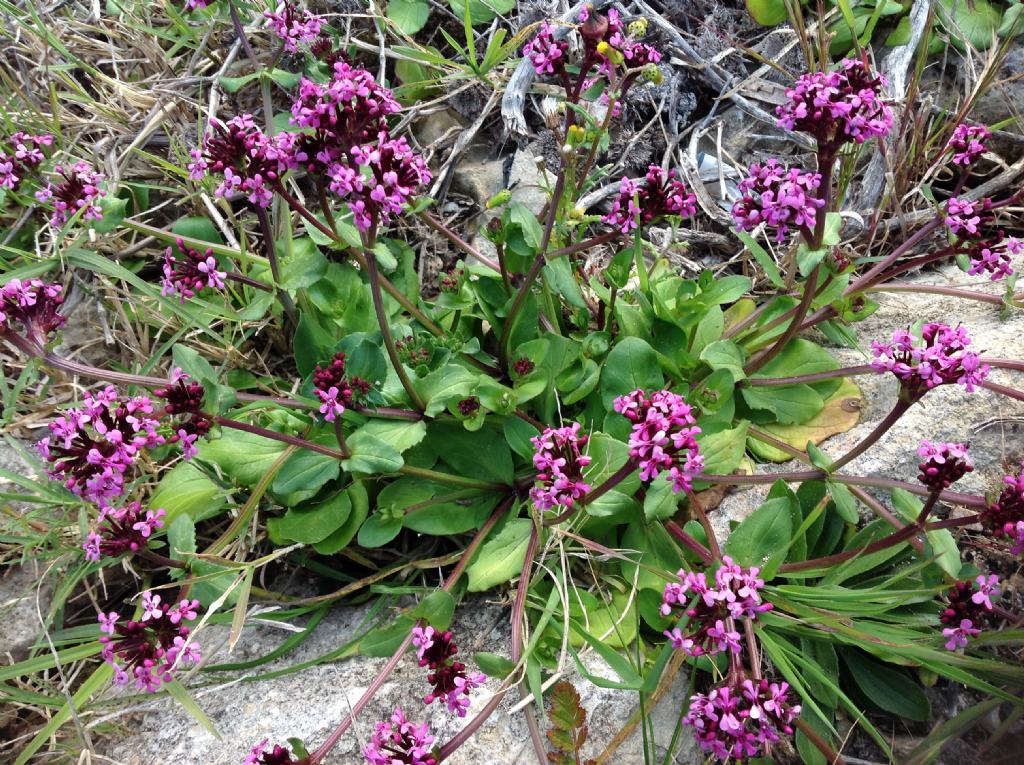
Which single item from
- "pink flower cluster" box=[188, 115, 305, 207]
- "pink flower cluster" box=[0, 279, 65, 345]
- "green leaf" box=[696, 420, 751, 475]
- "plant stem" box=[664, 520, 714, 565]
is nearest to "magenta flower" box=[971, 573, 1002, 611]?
"plant stem" box=[664, 520, 714, 565]

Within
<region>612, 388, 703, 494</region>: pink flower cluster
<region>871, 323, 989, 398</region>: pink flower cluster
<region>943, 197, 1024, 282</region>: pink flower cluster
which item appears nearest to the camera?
<region>612, 388, 703, 494</region>: pink flower cluster

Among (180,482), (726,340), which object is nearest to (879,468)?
(726,340)

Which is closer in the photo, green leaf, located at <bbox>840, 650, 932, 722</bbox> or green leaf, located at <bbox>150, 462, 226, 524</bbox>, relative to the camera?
green leaf, located at <bbox>840, 650, 932, 722</bbox>

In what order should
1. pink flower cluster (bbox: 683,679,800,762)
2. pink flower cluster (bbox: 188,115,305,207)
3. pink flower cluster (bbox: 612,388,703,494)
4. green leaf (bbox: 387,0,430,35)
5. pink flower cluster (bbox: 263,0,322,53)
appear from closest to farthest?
pink flower cluster (bbox: 683,679,800,762) → pink flower cluster (bbox: 612,388,703,494) → pink flower cluster (bbox: 188,115,305,207) → pink flower cluster (bbox: 263,0,322,53) → green leaf (bbox: 387,0,430,35)

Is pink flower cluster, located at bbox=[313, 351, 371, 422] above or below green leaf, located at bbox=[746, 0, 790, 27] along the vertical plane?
below

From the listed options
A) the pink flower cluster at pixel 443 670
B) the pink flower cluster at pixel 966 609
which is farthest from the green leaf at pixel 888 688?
the pink flower cluster at pixel 443 670

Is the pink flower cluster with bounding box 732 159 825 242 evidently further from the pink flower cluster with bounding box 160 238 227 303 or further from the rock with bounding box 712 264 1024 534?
the pink flower cluster with bounding box 160 238 227 303
